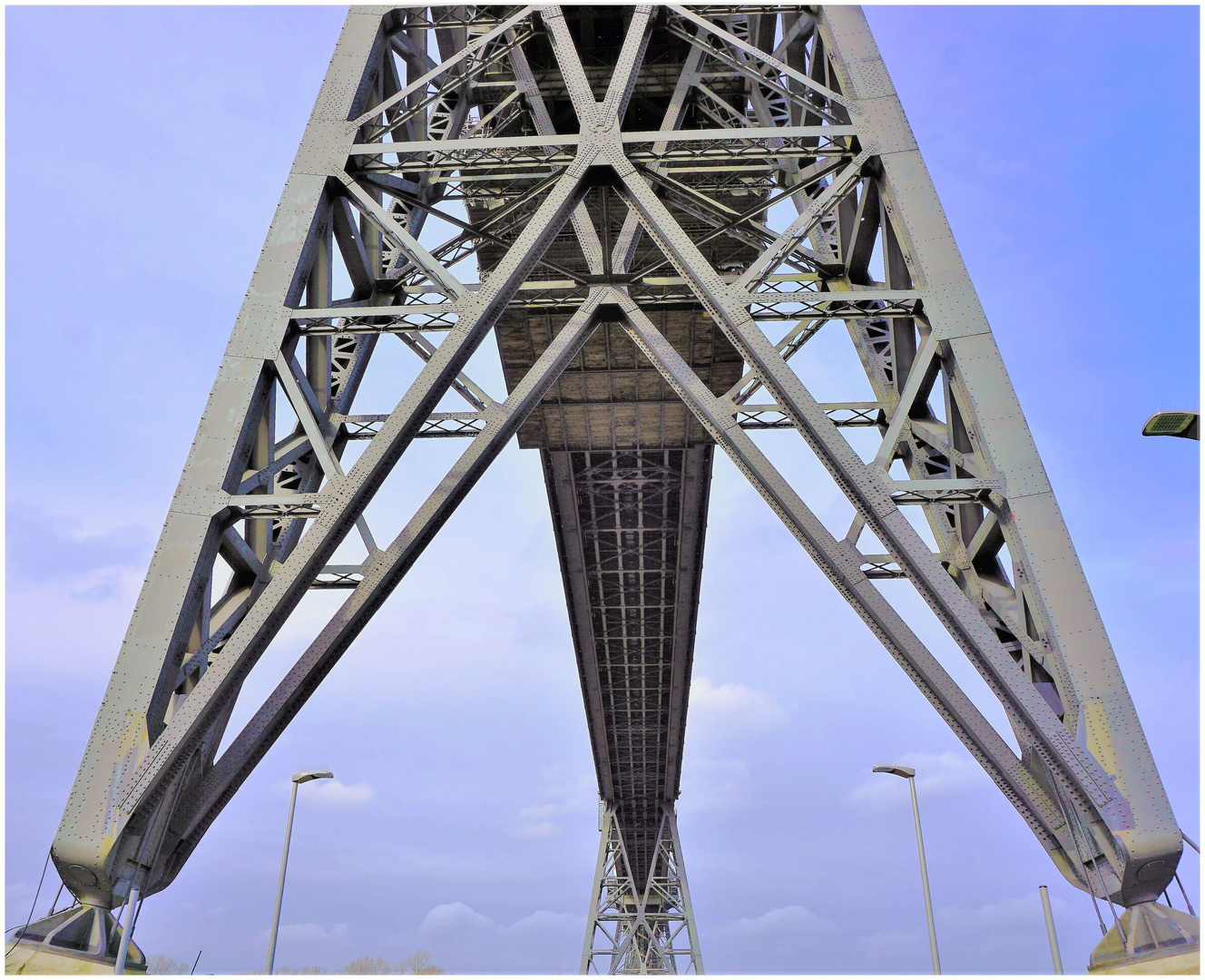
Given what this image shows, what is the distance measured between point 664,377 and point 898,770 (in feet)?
39.0

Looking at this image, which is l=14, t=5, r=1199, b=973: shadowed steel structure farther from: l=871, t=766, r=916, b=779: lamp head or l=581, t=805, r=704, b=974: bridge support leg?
l=581, t=805, r=704, b=974: bridge support leg

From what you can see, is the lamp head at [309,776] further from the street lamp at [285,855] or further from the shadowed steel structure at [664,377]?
the shadowed steel structure at [664,377]

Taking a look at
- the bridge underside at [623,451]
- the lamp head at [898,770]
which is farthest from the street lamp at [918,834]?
the bridge underside at [623,451]

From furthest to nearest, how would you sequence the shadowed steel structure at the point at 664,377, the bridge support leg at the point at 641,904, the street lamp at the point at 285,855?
the bridge support leg at the point at 641,904, the street lamp at the point at 285,855, the shadowed steel structure at the point at 664,377

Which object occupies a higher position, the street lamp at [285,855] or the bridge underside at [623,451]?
the bridge underside at [623,451]

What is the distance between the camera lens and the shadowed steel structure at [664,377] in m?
9.38

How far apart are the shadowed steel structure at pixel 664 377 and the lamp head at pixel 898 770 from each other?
29.9ft

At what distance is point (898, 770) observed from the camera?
21.4m

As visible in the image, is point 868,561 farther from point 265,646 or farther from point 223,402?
point 223,402

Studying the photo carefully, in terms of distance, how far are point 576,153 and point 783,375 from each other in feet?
13.1

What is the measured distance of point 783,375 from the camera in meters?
10.8

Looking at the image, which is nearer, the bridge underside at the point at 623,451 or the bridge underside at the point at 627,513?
the bridge underside at the point at 623,451

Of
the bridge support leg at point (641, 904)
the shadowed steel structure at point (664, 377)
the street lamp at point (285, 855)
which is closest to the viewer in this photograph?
the shadowed steel structure at point (664, 377)

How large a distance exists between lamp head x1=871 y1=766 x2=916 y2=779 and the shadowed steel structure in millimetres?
9117
